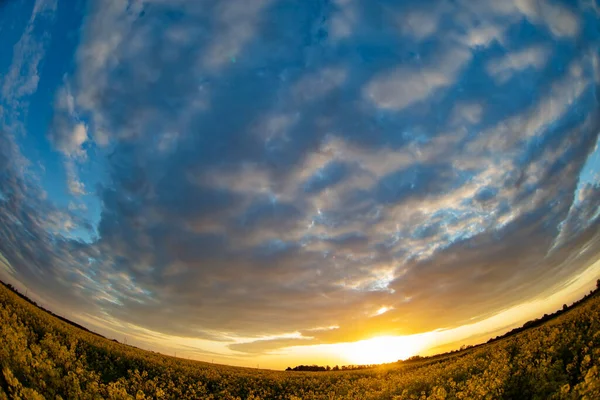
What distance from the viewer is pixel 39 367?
43.6 feet

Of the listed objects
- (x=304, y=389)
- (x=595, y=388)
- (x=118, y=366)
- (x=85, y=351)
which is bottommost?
(x=304, y=389)

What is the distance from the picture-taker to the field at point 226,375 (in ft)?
38.3

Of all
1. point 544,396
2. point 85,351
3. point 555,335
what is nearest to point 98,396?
point 85,351

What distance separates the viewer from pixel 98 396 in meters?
14.3

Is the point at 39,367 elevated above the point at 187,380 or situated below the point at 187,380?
above

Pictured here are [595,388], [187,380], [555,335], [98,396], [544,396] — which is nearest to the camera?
[595,388]

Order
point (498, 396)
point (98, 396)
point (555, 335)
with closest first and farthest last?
point (498, 396) → point (98, 396) → point (555, 335)

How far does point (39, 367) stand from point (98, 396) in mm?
3502

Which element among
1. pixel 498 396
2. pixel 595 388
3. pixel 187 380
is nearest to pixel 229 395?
pixel 187 380

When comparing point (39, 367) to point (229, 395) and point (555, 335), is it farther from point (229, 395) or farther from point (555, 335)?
point (555, 335)

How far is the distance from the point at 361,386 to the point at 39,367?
25.0m

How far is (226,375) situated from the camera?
89.6 ft

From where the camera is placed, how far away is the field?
11.7 meters

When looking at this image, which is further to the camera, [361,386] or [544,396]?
[361,386]
